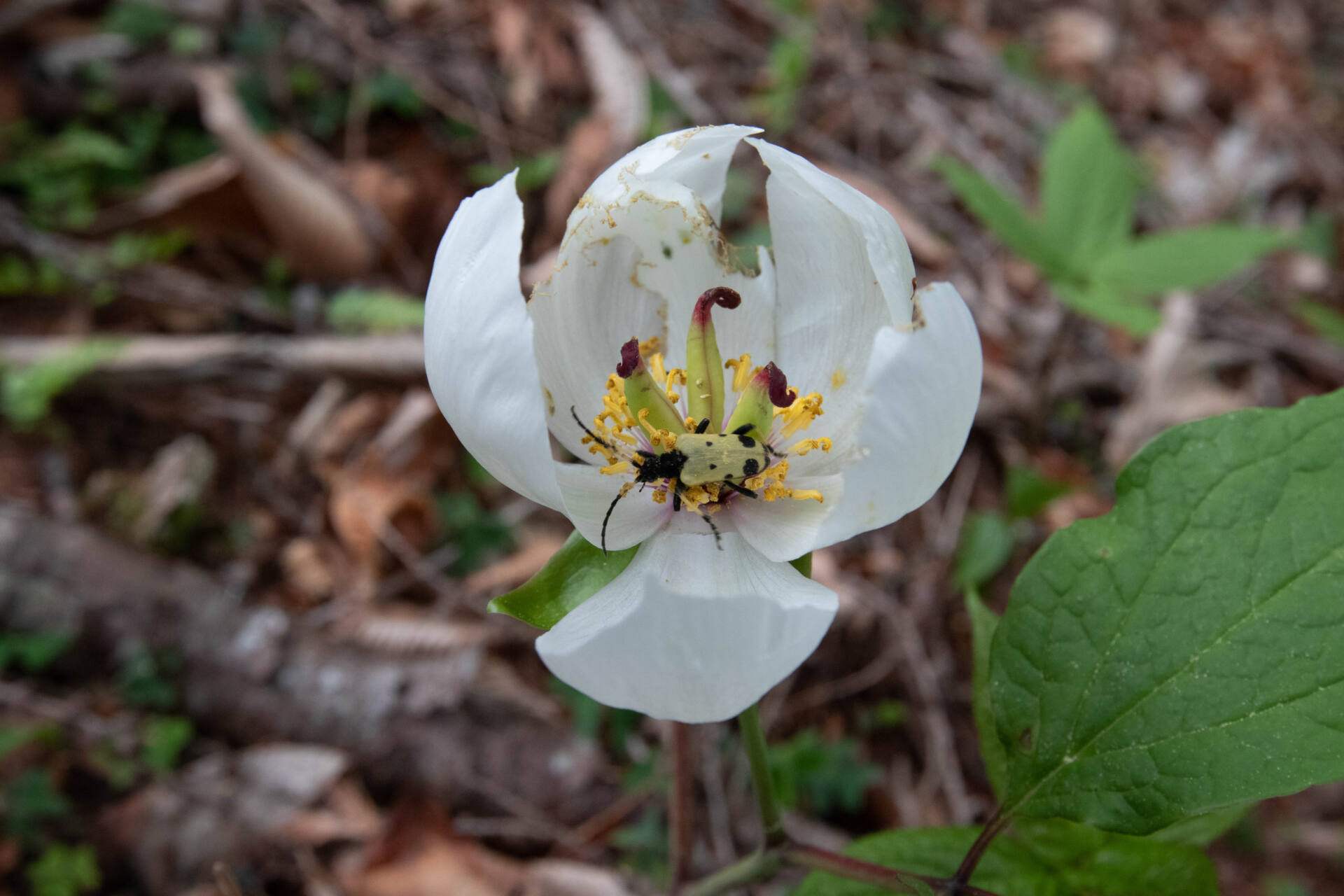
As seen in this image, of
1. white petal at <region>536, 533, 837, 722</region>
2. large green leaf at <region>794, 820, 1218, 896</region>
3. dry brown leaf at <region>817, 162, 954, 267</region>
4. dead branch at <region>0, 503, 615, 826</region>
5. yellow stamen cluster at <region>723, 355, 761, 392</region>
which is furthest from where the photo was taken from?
dry brown leaf at <region>817, 162, 954, 267</region>

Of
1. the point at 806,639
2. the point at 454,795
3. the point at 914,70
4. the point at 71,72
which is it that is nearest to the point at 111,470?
the point at 454,795

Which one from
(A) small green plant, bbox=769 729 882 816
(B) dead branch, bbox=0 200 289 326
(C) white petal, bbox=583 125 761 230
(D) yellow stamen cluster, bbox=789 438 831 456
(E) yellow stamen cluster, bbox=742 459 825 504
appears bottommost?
(A) small green plant, bbox=769 729 882 816

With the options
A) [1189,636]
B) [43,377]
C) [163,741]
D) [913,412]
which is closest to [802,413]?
[913,412]

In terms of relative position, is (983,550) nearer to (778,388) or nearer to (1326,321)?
(778,388)

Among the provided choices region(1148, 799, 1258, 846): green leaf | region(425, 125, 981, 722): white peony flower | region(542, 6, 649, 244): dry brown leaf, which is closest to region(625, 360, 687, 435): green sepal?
region(425, 125, 981, 722): white peony flower

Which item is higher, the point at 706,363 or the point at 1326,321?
the point at 706,363

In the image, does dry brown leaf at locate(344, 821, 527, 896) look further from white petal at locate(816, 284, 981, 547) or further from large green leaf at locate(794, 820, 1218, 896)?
white petal at locate(816, 284, 981, 547)
